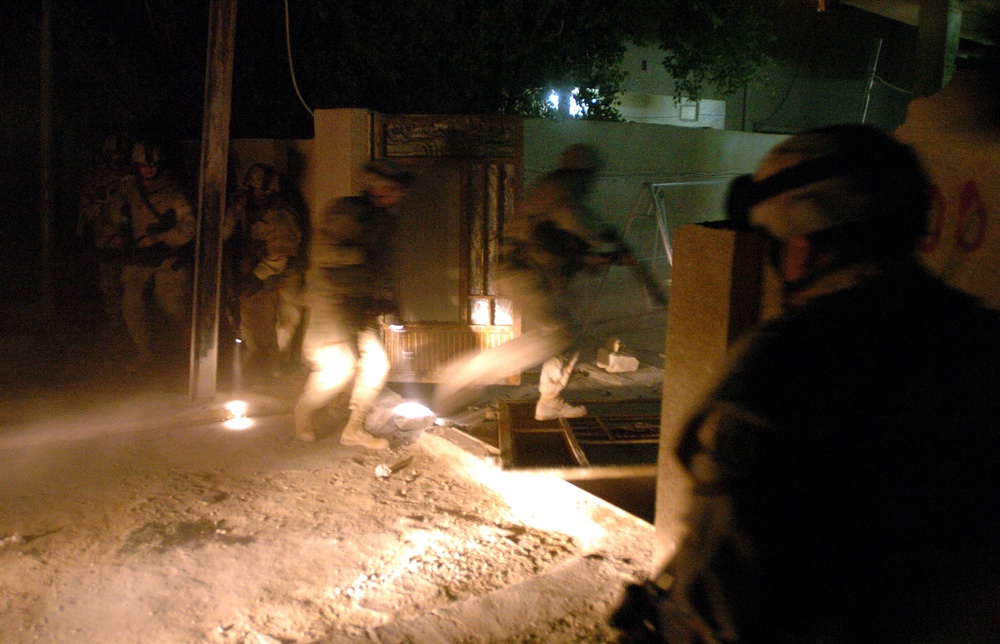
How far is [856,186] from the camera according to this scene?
143cm

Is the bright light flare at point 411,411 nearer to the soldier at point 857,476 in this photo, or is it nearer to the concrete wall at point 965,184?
the concrete wall at point 965,184

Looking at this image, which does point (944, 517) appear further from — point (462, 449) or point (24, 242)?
point (24, 242)

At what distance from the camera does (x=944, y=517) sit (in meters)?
1.31

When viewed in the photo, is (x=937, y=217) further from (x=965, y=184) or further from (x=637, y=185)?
(x=637, y=185)

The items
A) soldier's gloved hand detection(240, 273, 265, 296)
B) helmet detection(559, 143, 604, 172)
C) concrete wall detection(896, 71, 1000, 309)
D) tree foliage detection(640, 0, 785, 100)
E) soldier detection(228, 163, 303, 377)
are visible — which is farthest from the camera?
tree foliage detection(640, 0, 785, 100)

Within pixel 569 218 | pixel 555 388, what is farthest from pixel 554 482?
pixel 569 218

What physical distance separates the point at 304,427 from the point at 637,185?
16.3 ft

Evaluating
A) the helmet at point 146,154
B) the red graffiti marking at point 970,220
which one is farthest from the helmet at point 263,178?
the red graffiti marking at point 970,220

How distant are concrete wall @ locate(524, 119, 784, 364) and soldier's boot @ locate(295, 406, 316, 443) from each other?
10.3ft

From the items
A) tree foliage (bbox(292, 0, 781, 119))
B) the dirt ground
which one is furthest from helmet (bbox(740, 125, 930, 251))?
tree foliage (bbox(292, 0, 781, 119))

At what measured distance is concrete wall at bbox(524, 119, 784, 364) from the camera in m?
7.89

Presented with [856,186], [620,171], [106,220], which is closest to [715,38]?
[620,171]

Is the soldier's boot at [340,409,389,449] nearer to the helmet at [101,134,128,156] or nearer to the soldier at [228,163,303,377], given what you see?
the soldier at [228,163,303,377]

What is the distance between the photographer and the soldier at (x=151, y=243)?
7.44m
